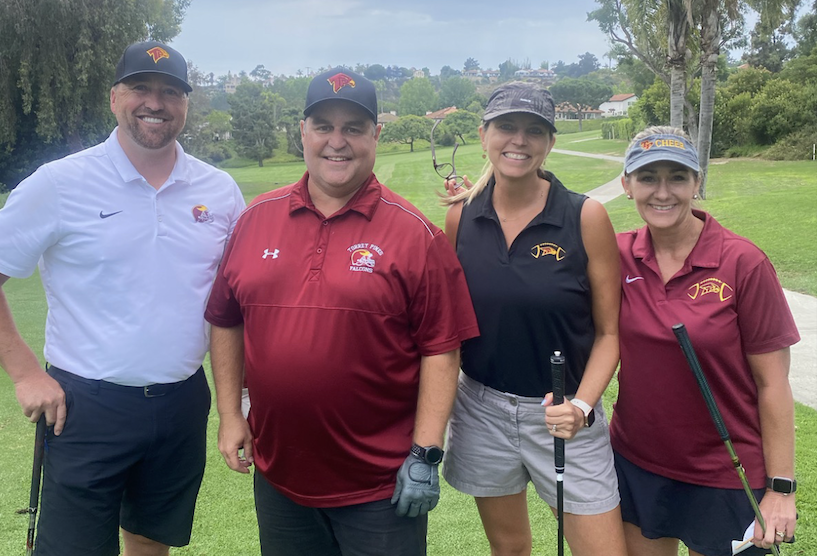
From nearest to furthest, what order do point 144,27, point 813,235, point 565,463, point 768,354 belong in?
point 768,354
point 565,463
point 813,235
point 144,27

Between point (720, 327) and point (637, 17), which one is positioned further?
point (637, 17)

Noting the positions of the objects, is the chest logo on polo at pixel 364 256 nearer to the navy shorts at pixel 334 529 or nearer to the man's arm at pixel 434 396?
the man's arm at pixel 434 396

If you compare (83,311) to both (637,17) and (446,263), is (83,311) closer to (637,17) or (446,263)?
(446,263)

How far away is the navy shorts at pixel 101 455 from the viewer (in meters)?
2.87

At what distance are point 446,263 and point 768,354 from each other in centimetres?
125

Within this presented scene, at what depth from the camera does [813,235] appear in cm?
1252

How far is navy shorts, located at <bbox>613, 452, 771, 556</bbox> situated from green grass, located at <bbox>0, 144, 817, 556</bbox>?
1.05 meters

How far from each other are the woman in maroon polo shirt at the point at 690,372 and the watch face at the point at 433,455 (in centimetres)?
86

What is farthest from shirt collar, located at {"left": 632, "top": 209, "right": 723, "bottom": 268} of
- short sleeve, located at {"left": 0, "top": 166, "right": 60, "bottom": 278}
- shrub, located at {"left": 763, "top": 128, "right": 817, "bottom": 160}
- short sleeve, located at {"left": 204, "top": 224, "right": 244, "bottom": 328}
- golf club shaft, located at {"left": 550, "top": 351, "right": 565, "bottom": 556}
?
shrub, located at {"left": 763, "top": 128, "right": 817, "bottom": 160}

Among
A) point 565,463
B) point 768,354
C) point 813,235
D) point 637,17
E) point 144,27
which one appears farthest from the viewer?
point 144,27

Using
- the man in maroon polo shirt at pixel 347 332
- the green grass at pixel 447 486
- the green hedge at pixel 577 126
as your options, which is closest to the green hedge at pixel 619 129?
the green hedge at pixel 577 126

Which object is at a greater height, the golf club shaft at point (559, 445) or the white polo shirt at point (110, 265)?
the white polo shirt at point (110, 265)

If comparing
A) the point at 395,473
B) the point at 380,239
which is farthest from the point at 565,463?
the point at 380,239

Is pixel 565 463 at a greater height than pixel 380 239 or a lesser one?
lesser
